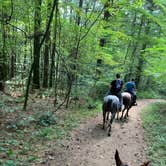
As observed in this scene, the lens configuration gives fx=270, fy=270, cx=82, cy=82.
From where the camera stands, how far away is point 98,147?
9758mm

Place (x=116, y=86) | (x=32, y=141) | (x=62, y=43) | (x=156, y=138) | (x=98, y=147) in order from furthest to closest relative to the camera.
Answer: (x=62, y=43) < (x=116, y=86) < (x=156, y=138) < (x=98, y=147) < (x=32, y=141)

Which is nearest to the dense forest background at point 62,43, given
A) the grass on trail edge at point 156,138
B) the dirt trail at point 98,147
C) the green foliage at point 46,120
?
the green foliage at point 46,120

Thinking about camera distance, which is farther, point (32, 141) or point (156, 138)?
point (156, 138)

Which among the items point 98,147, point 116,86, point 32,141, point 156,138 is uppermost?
point 116,86

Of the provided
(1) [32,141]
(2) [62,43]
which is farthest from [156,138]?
(2) [62,43]

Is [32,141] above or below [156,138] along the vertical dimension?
above

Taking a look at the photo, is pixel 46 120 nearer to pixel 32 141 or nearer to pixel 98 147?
pixel 32 141

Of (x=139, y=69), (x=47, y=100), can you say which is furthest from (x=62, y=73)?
(x=139, y=69)

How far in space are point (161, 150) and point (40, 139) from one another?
464 centimetres

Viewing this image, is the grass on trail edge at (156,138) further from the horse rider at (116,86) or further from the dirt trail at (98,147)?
the horse rider at (116,86)

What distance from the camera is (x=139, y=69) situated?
28.9 metres

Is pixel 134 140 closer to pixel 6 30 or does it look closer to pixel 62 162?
pixel 62 162

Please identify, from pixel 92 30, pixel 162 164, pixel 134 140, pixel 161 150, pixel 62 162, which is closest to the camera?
pixel 62 162

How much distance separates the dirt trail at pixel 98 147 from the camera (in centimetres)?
837
